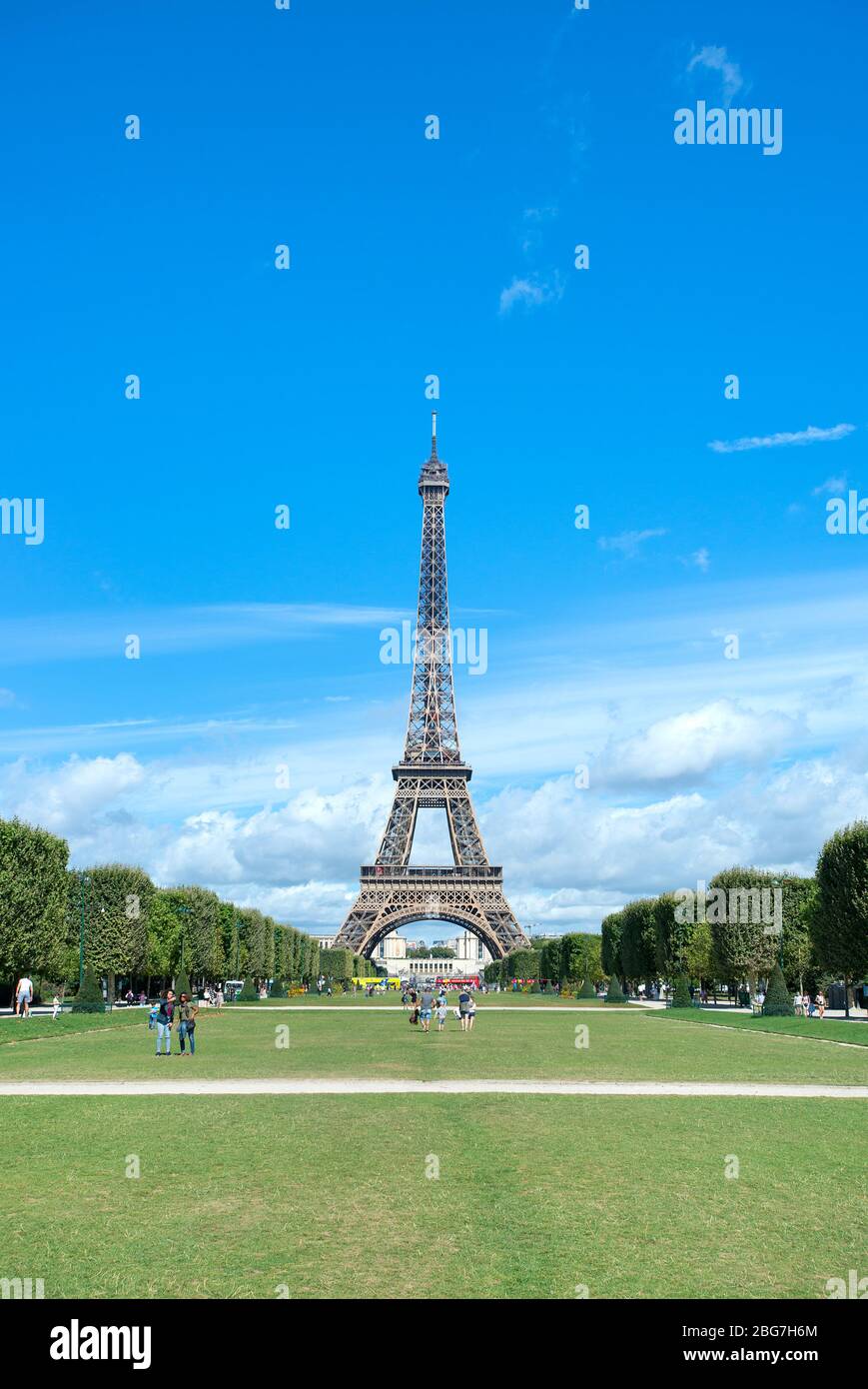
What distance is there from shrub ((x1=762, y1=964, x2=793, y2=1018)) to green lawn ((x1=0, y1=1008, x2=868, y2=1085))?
7987 mm

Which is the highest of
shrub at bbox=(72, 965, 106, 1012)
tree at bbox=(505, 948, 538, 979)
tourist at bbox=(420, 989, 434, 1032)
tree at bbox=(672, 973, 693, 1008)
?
tourist at bbox=(420, 989, 434, 1032)

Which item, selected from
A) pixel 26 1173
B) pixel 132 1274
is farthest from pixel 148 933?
pixel 132 1274

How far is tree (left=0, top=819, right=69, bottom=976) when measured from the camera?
198 feet

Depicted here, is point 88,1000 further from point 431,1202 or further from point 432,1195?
point 431,1202

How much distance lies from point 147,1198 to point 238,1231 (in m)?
2.17

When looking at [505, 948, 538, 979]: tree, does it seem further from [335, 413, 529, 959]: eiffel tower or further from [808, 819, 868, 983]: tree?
[808, 819, 868, 983]: tree

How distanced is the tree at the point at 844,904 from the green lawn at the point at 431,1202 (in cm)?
4407

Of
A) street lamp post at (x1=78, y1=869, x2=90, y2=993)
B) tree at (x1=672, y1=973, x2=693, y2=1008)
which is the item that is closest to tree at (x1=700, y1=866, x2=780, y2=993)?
tree at (x1=672, y1=973, x2=693, y2=1008)

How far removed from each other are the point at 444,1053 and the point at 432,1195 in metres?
23.5

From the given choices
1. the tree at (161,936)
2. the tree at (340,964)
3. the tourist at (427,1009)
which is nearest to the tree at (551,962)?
the tree at (340,964)

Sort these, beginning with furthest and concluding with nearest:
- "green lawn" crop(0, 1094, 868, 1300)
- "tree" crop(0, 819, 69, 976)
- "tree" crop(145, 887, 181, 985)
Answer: "tree" crop(145, 887, 181, 985)
"tree" crop(0, 819, 69, 976)
"green lawn" crop(0, 1094, 868, 1300)

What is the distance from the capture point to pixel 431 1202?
42.5 feet

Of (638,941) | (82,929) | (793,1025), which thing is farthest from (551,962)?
(793,1025)
